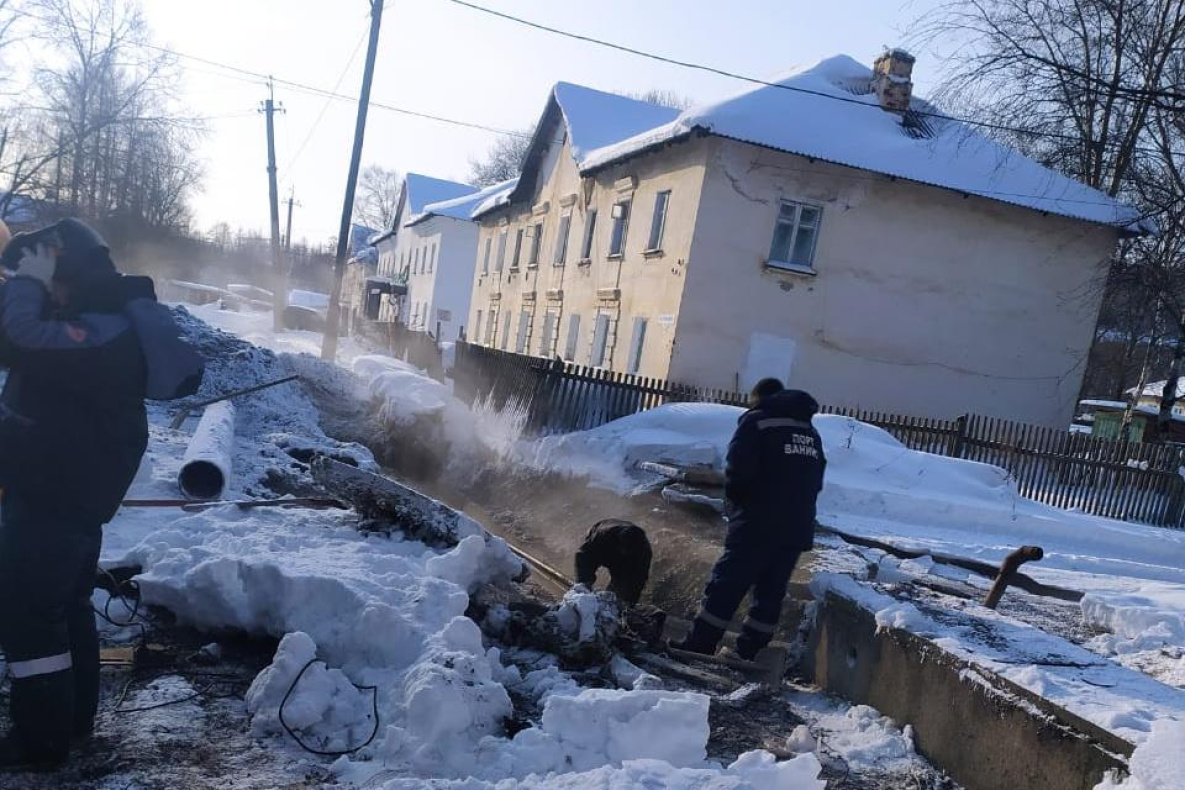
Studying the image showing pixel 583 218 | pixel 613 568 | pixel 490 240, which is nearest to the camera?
pixel 613 568

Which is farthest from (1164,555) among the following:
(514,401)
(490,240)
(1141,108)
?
(490,240)

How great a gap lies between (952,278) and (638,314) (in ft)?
21.4

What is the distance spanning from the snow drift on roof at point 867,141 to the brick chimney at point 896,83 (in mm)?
217

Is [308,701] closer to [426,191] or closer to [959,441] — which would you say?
[959,441]

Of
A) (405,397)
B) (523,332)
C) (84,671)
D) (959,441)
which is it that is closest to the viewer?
(84,671)

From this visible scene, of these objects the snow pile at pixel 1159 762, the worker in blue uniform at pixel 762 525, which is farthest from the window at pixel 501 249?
the snow pile at pixel 1159 762

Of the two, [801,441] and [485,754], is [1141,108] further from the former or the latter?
[485,754]

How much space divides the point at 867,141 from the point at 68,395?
1601 cm

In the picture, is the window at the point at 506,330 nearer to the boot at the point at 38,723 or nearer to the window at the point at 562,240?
the window at the point at 562,240

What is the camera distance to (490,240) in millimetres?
31297

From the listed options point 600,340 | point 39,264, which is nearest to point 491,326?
point 600,340

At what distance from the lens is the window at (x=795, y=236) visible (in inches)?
631

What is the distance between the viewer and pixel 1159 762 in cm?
248

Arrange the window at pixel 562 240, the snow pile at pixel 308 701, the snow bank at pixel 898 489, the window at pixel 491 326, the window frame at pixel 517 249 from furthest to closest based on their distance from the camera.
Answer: the window at pixel 491 326, the window frame at pixel 517 249, the window at pixel 562 240, the snow bank at pixel 898 489, the snow pile at pixel 308 701
